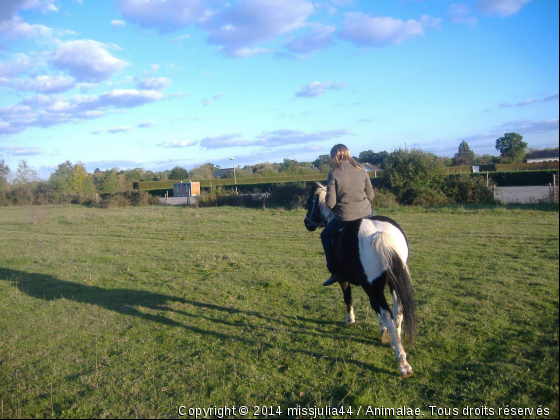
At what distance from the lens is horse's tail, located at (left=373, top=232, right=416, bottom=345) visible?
3961 mm

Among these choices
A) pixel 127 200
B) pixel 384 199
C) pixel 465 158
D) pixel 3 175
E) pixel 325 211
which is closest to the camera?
pixel 325 211

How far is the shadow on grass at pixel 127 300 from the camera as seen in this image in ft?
16.9

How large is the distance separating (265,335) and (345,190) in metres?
2.27

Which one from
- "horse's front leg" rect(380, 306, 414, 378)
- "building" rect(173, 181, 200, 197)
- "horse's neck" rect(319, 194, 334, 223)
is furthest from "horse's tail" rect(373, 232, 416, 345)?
"building" rect(173, 181, 200, 197)

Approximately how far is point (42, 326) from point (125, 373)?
8.56 ft

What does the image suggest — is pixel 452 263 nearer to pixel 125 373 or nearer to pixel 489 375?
pixel 489 375

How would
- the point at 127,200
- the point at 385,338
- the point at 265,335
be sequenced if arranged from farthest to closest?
the point at 127,200 → the point at 265,335 → the point at 385,338

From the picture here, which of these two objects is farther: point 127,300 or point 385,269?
point 127,300

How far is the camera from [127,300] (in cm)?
720

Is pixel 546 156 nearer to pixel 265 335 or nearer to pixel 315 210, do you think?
pixel 315 210

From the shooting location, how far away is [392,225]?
14.4 ft

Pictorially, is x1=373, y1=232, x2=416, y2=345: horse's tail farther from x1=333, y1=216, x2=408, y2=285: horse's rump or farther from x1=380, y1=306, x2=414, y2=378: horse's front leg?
x1=380, y1=306, x2=414, y2=378: horse's front leg

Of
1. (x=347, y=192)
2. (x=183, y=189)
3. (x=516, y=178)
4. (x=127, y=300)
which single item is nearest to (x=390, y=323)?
(x=347, y=192)

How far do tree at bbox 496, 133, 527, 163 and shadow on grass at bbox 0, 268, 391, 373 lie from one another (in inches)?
124
